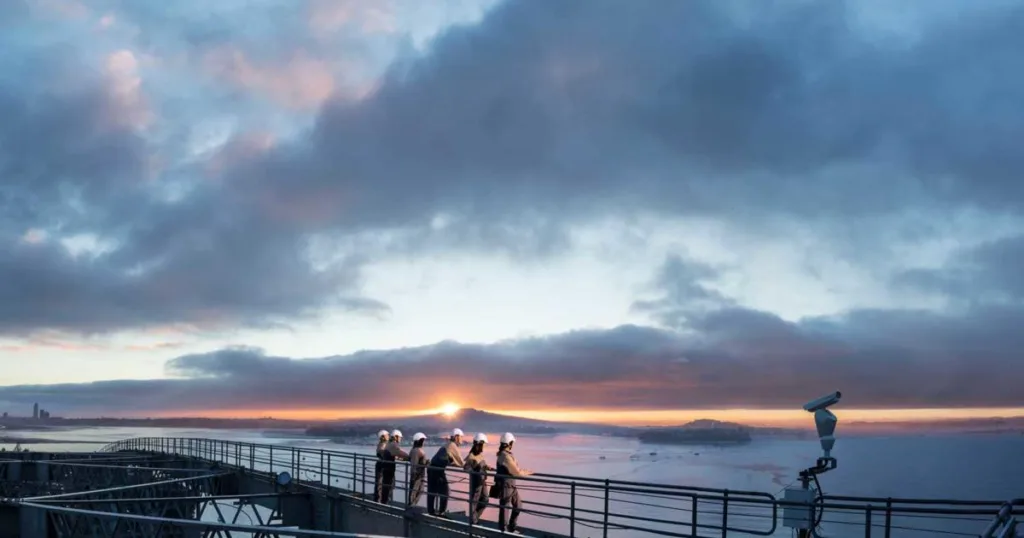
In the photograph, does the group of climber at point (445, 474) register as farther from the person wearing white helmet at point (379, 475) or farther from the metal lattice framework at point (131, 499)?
the metal lattice framework at point (131, 499)

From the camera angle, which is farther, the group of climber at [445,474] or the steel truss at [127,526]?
the group of climber at [445,474]

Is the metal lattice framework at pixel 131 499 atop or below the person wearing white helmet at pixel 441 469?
below

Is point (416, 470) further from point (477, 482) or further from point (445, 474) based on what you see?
point (477, 482)

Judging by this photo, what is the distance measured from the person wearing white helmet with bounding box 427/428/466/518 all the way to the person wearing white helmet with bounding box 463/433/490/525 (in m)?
0.39

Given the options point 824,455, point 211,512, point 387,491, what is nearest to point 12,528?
point 387,491

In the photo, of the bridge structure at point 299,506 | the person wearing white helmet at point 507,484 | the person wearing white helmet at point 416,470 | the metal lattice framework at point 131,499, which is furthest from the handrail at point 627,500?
the metal lattice framework at point 131,499

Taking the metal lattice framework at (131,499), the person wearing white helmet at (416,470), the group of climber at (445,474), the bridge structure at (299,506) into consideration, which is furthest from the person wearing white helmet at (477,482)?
the metal lattice framework at (131,499)

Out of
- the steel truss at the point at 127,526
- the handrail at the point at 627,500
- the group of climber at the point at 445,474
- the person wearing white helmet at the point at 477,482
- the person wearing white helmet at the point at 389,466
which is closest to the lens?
the handrail at the point at 627,500

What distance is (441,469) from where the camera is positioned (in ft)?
58.0

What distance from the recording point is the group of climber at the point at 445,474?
634 inches

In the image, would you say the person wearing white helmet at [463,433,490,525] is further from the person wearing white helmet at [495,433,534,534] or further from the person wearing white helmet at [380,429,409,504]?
the person wearing white helmet at [380,429,409,504]

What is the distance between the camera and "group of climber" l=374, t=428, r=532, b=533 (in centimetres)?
1611

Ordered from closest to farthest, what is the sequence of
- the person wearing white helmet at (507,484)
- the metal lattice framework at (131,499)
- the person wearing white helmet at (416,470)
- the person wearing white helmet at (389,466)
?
the metal lattice framework at (131,499), the person wearing white helmet at (507,484), the person wearing white helmet at (416,470), the person wearing white helmet at (389,466)

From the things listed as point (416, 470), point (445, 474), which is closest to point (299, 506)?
point (416, 470)
